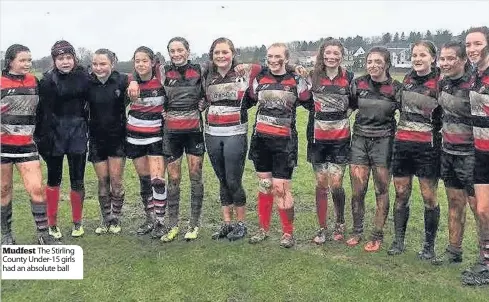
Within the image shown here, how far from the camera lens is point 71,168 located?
733cm

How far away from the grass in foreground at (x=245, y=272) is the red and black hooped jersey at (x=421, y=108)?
65.9 inches

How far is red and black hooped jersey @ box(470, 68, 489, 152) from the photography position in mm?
5625

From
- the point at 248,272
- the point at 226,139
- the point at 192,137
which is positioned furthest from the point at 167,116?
the point at 248,272

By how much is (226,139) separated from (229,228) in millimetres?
1385

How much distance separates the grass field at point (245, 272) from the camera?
580 cm

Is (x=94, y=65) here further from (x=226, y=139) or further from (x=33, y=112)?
(x=226, y=139)

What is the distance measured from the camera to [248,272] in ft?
20.7

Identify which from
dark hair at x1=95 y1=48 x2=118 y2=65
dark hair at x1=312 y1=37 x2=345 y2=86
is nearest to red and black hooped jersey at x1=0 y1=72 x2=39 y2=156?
dark hair at x1=95 y1=48 x2=118 y2=65

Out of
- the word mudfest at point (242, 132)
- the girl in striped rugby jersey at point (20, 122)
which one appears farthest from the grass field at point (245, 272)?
the girl in striped rugby jersey at point (20, 122)

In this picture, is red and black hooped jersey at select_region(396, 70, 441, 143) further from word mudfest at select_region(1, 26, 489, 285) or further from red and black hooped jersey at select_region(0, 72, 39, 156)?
red and black hooped jersey at select_region(0, 72, 39, 156)

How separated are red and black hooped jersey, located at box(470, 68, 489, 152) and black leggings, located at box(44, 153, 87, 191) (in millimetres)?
5081

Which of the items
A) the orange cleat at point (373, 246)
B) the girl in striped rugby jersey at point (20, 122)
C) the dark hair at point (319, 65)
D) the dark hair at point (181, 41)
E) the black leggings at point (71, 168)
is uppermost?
the dark hair at point (181, 41)

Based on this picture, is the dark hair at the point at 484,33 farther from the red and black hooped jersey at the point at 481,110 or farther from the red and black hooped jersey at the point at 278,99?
the red and black hooped jersey at the point at 278,99

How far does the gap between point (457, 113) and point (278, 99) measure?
2.17m
